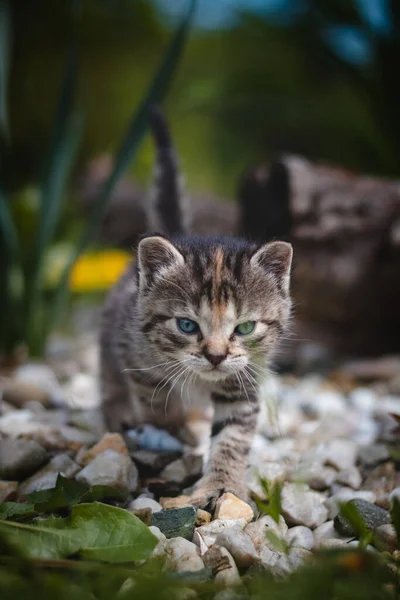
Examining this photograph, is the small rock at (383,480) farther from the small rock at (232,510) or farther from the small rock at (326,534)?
the small rock at (232,510)

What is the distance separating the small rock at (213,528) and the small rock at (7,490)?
51cm

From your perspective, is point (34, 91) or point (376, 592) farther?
point (34, 91)

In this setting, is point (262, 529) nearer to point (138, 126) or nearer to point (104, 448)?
point (104, 448)

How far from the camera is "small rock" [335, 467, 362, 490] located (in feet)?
6.07

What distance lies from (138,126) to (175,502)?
2012 mm

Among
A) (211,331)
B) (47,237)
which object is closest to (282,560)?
(211,331)

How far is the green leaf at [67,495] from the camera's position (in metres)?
1.40

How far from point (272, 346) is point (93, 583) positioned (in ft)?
3.27

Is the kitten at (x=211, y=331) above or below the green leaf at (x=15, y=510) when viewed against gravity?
above

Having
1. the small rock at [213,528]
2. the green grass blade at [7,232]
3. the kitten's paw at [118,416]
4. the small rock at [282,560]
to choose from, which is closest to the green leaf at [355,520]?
the small rock at [282,560]

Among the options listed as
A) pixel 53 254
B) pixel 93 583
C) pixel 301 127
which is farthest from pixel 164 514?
pixel 301 127

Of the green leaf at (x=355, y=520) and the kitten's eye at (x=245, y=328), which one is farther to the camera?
the kitten's eye at (x=245, y=328)

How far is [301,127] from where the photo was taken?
5.55 metres

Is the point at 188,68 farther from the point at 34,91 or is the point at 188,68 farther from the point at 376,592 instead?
the point at 376,592
